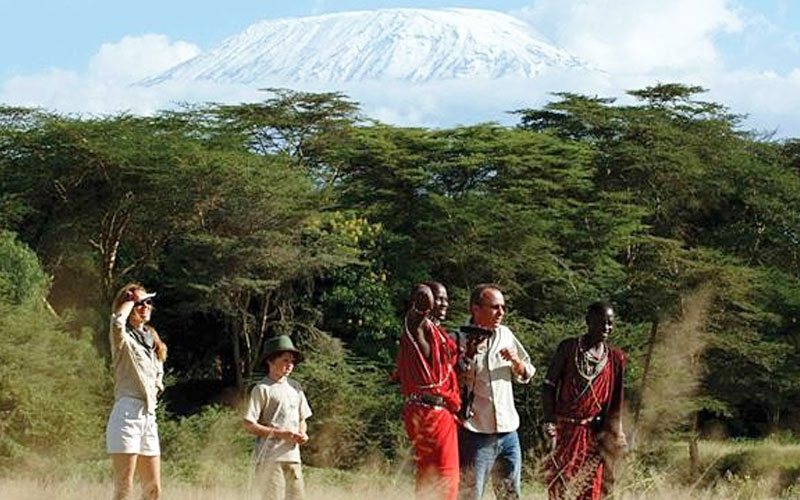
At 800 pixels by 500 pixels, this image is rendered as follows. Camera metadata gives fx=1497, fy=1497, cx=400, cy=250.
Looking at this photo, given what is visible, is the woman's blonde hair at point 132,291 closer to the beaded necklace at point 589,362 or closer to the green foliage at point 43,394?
the beaded necklace at point 589,362

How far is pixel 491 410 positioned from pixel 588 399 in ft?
1.48

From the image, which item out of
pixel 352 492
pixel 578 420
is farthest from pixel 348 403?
pixel 578 420

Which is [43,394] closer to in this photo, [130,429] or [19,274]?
[19,274]

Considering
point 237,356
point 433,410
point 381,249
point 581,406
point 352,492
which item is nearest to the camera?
point 433,410

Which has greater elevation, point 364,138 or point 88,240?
point 364,138

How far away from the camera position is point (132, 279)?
31.1m

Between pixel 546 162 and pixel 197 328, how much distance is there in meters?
8.34

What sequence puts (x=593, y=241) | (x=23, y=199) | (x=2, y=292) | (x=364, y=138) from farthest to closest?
(x=364, y=138) < (x=593, y=241) < (x=23, y=199) < (x=2, y=292)

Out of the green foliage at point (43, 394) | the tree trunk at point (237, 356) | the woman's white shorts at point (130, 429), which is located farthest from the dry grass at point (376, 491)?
the tree trunk at point (237, 356)

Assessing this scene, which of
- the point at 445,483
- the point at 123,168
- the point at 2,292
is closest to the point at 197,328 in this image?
the point at 123,168

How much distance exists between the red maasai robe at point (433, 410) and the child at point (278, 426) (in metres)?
0.50

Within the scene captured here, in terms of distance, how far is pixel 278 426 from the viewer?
21.6 feet

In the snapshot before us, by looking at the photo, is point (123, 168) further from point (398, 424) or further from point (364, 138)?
point (398, 424)

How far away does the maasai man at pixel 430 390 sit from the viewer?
6.39 metres
